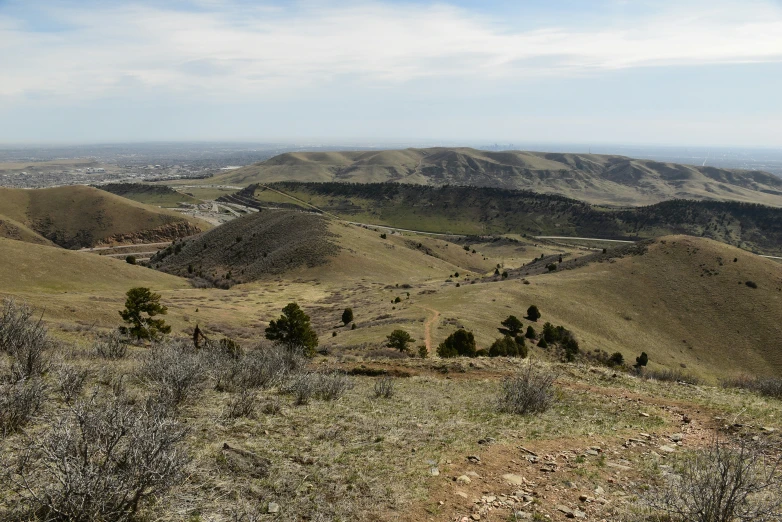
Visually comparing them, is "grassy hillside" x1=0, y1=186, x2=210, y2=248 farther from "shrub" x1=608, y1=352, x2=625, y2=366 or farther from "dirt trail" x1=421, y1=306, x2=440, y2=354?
"shrub" x1=608, y1=352, x2=625, y2=366

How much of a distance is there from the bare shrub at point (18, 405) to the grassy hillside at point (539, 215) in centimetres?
15745

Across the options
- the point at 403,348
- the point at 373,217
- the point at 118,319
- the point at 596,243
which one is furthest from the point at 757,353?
the point at 373,217

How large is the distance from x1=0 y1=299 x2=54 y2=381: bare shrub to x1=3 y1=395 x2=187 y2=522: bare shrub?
452 cm

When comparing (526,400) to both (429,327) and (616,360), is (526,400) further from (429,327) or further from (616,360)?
(616,360)

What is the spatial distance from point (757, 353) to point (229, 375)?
57464 mm

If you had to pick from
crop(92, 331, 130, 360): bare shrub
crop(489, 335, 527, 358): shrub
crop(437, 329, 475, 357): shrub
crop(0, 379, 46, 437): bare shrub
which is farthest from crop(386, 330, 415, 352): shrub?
crop(0, 379, 46, 437): bare shrub

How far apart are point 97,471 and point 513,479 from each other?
7.42m

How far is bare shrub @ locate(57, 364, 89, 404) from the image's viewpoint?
10.3 metres

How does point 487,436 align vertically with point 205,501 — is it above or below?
below

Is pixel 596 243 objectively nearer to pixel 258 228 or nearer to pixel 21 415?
pixel 258 228

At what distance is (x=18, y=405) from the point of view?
8.55 metres

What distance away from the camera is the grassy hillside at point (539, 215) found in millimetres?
153250

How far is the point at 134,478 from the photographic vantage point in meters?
5.89

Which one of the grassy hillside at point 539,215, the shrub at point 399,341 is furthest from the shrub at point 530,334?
the grassy hillside at point 539,215
